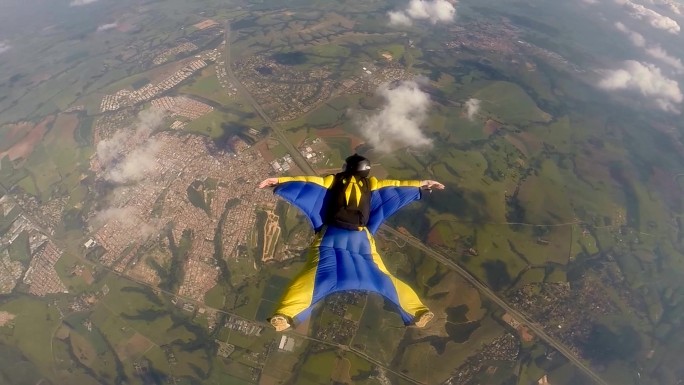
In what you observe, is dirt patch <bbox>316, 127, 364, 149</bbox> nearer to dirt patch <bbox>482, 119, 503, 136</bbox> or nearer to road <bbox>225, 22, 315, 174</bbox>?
road <bbox>225, 22, 315, 174</bbox>

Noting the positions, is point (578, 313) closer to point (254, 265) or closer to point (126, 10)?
point (254, 265)

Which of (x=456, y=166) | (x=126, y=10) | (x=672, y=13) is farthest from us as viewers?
(x=672, y=13)

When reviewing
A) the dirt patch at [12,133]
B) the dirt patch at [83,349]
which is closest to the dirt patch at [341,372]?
the dirt patch at [83,349]

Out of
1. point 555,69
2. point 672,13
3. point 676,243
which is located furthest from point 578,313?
point 672,13

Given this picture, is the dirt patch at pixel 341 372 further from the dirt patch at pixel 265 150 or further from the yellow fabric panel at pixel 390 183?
the yellow fabric panel at pixel 390 183

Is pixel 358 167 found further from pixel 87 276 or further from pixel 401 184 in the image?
pixel 87 276

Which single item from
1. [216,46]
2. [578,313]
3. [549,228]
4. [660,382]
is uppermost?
[216,46]
